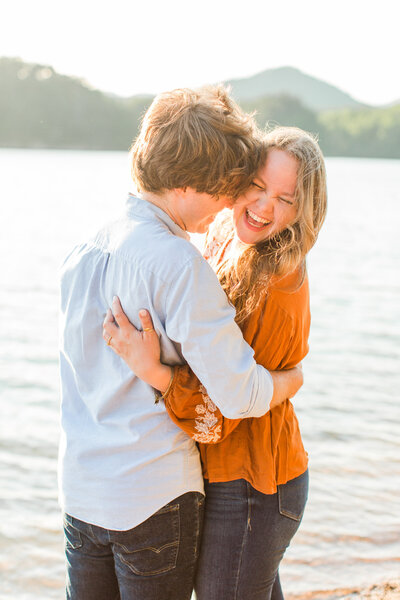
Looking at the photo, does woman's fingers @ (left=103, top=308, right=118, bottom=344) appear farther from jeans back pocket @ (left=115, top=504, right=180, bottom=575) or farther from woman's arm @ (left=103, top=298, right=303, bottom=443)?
jeans back pocket @ (left=115, top=504, right=180, bottom=575)

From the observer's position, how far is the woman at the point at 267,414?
1.88m

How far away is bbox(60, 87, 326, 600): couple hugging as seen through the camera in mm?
1603

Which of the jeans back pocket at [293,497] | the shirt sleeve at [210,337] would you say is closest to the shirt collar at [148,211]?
the shirt sleeve at [210,337]

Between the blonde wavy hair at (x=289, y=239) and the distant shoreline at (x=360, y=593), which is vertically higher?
the blonde wavy hair at (x=289, y=239)

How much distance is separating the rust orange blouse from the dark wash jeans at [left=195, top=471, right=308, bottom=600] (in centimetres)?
4

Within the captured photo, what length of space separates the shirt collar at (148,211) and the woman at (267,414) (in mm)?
351

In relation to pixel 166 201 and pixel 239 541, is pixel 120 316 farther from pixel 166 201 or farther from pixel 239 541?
pixel 239 541

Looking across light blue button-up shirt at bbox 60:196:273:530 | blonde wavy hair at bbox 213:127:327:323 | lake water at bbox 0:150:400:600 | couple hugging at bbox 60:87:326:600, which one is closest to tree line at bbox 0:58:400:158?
lake water at bbox 0:150:400:600

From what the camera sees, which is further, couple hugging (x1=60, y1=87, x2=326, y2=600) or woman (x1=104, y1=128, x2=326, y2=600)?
woman (x1=104, y1=128, x2=326, y2=600)

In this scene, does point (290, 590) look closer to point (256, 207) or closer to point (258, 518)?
point (258, 518)

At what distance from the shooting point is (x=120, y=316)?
1.62 m

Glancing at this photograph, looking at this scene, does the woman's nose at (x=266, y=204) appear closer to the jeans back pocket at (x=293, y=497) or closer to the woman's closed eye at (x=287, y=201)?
the woman's closed eye at (x=287, y=201)

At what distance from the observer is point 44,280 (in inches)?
448

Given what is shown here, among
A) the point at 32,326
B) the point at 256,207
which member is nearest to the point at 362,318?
the point at 32,326
